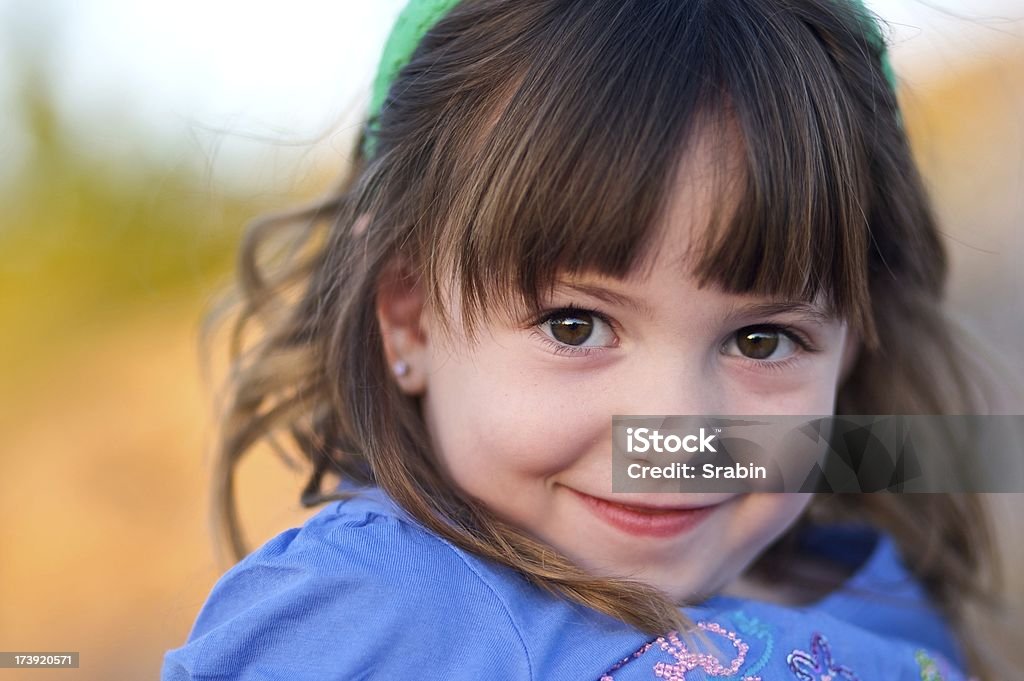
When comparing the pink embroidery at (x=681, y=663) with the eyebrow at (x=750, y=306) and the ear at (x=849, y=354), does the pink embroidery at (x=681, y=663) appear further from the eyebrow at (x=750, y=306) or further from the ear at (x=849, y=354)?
the ear at (x=849, y=354)

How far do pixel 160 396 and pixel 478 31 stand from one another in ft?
4.46

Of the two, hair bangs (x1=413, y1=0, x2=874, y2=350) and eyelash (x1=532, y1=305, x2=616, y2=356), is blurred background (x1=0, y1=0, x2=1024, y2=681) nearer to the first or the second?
hair bangs (x1=413, y1=0, x2=874, y2=350)

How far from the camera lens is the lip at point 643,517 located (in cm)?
93

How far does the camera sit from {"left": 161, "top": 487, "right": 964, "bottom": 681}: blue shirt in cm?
79

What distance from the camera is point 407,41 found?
110cm

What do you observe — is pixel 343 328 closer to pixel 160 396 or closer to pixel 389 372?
pixel 389 372

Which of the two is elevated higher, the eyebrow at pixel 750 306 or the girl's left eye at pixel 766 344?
the eyebrow at pixel 750 306

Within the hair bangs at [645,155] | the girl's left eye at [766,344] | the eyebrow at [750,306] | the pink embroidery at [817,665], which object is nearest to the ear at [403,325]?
the hair bangs at [645,155]

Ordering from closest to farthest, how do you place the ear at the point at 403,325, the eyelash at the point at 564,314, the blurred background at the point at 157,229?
1. the eyelash at the point at 564,314
2. the ear at the point at 403,325
3. the blurred background at the point at 157,229

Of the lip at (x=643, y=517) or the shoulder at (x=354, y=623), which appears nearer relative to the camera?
the shoulder at (x=354, y=623)

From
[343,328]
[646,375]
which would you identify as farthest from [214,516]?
[646,375]

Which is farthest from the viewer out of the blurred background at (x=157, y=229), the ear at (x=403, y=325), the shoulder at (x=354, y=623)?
the blurred background at (x=157, y=229)

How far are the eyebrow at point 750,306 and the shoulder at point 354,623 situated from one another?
28cm

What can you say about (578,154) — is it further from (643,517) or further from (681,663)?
→ (681,663)
